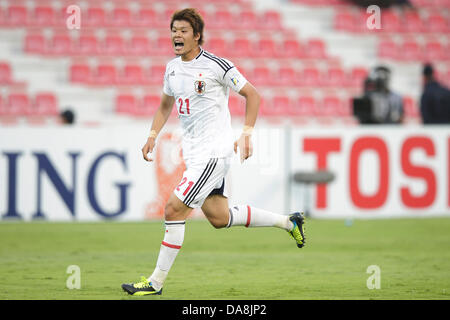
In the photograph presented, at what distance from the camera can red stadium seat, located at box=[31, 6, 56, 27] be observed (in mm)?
18250

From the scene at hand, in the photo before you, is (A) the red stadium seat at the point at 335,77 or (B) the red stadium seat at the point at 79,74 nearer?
(B) the red stadium seat at the point at 79,74

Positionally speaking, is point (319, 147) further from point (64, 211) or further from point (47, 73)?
point (47, 73)

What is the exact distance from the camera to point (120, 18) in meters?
18.6

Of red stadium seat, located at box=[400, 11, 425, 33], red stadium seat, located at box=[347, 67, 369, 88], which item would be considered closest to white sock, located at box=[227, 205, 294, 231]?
red stadium seat, located at box=[347, 67, 369, 88]

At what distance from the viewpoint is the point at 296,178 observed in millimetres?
12188

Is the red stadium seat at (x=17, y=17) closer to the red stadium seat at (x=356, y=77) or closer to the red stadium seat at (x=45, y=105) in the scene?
the red stadium seat at (x=45, y=105)

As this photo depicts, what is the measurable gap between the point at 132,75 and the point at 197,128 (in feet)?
38.4

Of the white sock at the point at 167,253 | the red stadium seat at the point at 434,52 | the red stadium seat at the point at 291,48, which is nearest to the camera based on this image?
the white sock at the point at 167,253

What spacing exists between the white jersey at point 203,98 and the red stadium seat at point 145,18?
41.3 ft

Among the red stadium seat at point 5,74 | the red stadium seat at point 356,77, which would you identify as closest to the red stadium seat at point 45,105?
the red stadium seat at point 5,74

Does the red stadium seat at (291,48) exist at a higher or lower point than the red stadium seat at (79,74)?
higher

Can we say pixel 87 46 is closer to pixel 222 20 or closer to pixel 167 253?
pixel 222 20

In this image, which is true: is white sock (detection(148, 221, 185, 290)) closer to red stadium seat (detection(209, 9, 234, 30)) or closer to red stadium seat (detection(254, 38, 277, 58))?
red stadium seat (detection(254, 38, 277, 58))

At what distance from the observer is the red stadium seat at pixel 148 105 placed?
17094 millimetres
